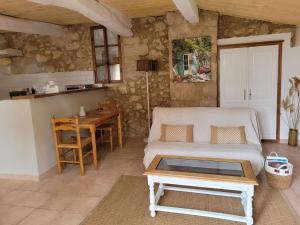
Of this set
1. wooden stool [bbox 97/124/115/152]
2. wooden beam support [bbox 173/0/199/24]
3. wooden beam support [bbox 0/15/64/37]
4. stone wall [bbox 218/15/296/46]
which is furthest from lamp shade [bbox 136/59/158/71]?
wooden beam support [bbox 0/15/64/37]

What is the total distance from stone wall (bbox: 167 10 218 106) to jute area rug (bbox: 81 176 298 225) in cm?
213

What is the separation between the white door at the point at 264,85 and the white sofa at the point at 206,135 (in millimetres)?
1299

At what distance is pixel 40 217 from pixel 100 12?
2.83 m

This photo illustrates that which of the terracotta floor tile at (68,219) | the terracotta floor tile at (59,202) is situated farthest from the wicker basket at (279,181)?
the terracotta floor tile at (59,202)

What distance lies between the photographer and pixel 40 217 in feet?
7.74

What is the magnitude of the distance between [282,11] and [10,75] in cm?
585

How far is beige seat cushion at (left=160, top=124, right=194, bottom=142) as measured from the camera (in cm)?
326

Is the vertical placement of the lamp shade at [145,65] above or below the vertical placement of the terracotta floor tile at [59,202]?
above

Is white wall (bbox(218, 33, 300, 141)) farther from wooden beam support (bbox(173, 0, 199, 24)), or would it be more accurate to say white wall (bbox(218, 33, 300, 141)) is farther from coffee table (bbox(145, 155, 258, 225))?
coffee table (bbox(145, 155, 258, 225))

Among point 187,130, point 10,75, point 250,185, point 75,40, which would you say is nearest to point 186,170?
point 250,185

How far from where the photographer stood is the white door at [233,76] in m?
4.36

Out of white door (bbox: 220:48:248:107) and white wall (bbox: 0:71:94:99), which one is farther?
white wall (bbox: 0:71:94:99)

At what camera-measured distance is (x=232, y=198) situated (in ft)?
8.29

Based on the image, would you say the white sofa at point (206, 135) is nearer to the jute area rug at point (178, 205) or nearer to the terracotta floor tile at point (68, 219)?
the jute area rug at point (178, 205)
